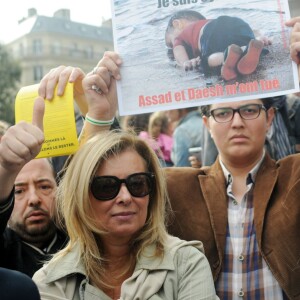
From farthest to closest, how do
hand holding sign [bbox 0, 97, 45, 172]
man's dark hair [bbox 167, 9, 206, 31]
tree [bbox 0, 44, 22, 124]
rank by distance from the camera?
tree [bbox 0, 44, 22, 124], man's dark hair [bbox 167, 9, 206, 31], hand holding sign [bbox 0, 97, 45, 172]

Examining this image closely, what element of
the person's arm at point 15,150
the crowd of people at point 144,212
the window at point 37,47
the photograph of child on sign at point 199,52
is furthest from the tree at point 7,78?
the person's arm at point 15,150

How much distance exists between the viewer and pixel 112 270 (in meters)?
2.41

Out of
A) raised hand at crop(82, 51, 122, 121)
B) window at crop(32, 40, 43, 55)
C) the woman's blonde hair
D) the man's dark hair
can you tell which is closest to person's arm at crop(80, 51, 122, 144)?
raised hand at crop(82, 51, 122, 121)

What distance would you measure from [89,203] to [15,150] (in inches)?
17.1

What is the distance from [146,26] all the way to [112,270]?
1054mm

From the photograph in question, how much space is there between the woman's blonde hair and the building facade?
51.0m

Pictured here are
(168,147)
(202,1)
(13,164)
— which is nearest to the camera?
(13,164)

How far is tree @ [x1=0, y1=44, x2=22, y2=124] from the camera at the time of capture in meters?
29.9

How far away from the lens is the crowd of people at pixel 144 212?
2260 mm

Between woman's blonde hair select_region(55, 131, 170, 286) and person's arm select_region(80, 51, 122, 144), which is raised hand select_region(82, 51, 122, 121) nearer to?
person's arm select_region(80, 51, 122, 144)

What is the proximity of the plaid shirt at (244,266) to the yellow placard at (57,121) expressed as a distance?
81cm

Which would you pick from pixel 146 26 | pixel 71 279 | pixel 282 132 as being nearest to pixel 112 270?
pixel 71 279

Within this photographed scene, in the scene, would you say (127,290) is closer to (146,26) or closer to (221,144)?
(221,144)

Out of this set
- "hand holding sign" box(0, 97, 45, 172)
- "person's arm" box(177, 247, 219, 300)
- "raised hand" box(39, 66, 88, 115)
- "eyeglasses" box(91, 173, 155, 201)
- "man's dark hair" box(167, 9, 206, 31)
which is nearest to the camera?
"hand holding sign" box(0, 97, 45, 172)
